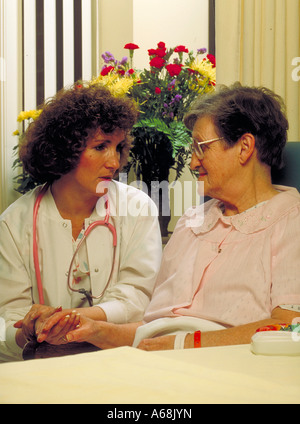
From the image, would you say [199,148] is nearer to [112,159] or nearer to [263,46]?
[112,159]

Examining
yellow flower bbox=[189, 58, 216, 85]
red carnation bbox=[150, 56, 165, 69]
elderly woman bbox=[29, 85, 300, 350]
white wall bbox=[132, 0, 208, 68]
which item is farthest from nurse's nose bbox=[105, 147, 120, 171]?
white wall bbox=[132, 0, 208, 68]

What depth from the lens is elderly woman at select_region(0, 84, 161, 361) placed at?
185 cm

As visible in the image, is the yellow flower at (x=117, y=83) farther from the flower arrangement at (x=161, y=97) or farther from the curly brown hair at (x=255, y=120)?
the curly brown hair at (x=255, y=120)

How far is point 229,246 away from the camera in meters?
1.56

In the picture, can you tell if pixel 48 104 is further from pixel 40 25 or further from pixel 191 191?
pixel 40 25

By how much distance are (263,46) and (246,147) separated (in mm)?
763

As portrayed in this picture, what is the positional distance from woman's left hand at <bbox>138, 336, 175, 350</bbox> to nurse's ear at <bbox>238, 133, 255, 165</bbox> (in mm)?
543

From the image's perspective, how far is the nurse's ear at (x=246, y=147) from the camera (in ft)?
5.30

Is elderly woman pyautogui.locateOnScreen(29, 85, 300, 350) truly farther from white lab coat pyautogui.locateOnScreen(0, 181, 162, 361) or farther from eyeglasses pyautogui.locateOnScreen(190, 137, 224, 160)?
white lab coat pyautogui.locateOnScreen(0, 181, 162, 361)

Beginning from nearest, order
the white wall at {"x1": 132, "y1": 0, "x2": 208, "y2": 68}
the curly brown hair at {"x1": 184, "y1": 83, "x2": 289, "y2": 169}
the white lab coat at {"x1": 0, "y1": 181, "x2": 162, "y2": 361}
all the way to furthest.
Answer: the curly brown hair at {"x1": 184, "y1": 83, "x2": 289, "y2": 169}
the white lab coat at {"x1": 0, "y1": 181, "x2": 162, "y2": 361}
the white wall at {"x1": 132, "y1": 0, "x2": 208, "y2": 68}

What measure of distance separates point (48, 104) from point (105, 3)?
144 centimetres

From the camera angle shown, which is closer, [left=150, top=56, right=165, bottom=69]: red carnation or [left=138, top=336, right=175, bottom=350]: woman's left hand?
[left=138, top=336, right=175, bottom=350]: woman's left hand

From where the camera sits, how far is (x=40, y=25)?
10.5ft
